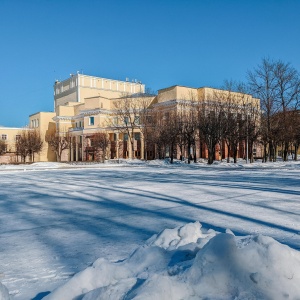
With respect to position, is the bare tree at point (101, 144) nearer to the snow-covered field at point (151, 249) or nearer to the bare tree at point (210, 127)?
the bare tree at point (210, 127)

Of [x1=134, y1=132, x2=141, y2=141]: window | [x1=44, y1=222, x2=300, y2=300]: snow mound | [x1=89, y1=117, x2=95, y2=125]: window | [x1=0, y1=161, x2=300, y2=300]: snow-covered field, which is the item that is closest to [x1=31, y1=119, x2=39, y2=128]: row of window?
[x1=89, y1=117, x2=95, y2=125]: window

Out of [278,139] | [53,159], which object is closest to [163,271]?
[278,139]

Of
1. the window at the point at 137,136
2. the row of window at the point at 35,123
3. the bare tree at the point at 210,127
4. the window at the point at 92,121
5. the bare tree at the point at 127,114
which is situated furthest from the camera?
the row of window at the point at 35,123

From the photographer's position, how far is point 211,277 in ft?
9.29

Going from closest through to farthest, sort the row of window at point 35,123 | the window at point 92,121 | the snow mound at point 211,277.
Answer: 1. the snow mound at point 211,277
2. the window at point 92,121
3. the row of window at point 35,123

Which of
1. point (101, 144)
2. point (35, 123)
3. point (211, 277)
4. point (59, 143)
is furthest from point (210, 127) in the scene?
point (35, 123)

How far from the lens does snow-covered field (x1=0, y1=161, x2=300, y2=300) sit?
277cm

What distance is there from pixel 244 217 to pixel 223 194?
373 centimetres

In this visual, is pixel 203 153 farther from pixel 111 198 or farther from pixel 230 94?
pixel 111 198

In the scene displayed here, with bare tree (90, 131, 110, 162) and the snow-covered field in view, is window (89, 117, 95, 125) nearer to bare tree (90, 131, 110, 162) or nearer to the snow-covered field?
bare tree (90, 131, 110, 162)

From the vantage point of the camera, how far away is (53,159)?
75.9m

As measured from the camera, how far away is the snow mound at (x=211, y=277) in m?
2.68

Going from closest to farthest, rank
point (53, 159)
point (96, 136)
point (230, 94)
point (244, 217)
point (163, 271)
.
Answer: point (163, 271), point (244, 217), point (230, 94), point (96, 136), point (53, 159)

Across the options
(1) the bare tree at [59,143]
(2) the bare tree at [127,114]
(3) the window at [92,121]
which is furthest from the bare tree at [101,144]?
(3) the window at [92,121]
